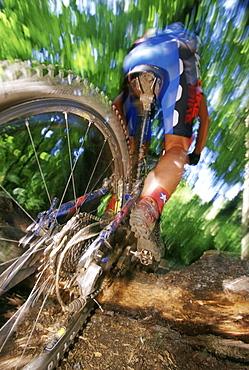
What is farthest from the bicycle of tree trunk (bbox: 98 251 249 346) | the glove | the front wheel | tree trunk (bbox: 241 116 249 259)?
tree trunk (bbox: 241 116 249 259)

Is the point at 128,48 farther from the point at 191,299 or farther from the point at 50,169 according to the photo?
the point at 191,299

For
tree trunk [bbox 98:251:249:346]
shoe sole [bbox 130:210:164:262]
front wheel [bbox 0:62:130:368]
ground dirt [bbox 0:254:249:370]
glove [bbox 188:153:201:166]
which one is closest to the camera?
front wheel [bbox 0:62:130:368]

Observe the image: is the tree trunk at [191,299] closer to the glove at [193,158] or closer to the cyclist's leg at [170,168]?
the cyclist's leg at [170,168]

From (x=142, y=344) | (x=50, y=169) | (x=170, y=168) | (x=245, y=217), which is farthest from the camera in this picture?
(x=245, y=217)

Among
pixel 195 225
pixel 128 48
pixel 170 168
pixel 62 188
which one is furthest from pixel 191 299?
pixel 128 48

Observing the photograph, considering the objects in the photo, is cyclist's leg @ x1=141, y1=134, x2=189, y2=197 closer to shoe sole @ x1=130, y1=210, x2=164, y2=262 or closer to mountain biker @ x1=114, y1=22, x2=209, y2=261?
mountain biker @ x1=114, y1=22, x2=209, y2=261

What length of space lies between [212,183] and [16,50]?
7.51 ft

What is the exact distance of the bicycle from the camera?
37.2 inches

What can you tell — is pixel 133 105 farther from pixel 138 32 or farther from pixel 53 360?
pixel 53 360

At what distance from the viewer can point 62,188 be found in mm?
1897

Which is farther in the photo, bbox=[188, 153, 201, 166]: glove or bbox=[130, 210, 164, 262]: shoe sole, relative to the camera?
bbox=[188, 153, 201, 166]: glove

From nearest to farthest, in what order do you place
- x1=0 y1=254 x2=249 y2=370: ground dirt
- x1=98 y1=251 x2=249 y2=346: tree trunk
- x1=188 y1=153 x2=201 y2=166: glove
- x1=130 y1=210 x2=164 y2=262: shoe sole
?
x1=0 y1=254 x2=249 y2=370: ground dirt, x1=130 y1=210 x2=164 y2=262: shoe sole, x1=98 y1=251 x2=249 y2=346: tree trunk, x1=188 y1=153 x2=201 y2=166: glove

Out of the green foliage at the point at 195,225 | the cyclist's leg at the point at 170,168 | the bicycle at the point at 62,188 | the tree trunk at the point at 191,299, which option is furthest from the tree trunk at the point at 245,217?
the cyclist's leg at the point at 170,168

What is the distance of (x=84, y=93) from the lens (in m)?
1.20
